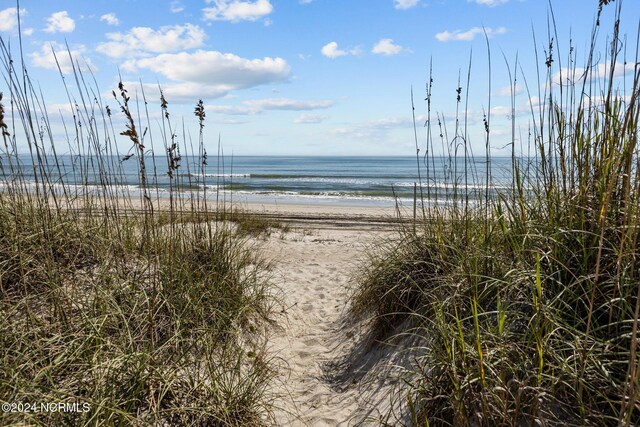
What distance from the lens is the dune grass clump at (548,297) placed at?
6.47ft

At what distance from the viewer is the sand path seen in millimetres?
2986

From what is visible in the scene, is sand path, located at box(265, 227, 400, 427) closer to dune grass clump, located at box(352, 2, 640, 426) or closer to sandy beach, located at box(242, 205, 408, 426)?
sandy beach, located at box(242, 205, 408, 426)

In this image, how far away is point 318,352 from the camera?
162 inches

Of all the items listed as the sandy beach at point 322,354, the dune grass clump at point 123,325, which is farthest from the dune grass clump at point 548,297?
the dune grass clump at point 123,325

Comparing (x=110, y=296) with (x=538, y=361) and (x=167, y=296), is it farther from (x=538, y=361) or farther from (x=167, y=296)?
(x=538, y=361)

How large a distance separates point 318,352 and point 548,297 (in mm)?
2276

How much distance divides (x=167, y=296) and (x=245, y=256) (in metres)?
1.47

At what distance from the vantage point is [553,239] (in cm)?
250

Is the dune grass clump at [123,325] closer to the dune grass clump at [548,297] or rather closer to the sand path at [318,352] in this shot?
the sand path at [318,352]

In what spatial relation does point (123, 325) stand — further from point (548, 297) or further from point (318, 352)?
point (548, 297)

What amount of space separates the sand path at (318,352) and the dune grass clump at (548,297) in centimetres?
44

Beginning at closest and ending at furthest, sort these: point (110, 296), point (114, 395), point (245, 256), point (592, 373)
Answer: point (592, 373) → point (114, 395) → point (110, 296) → point (245, 256)

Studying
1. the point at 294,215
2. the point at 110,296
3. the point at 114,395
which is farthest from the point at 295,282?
the point at 294,215

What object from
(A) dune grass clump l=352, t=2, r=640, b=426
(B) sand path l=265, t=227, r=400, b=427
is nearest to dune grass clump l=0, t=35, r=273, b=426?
(B) sand path l=265, t=227, r=400, b=427
